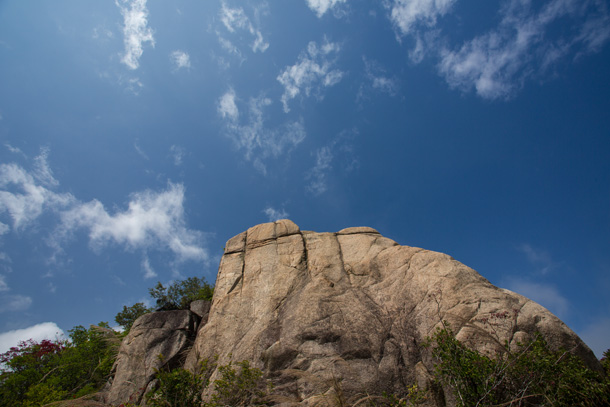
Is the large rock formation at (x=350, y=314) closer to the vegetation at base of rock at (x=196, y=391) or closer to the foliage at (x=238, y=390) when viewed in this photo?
the vegetation at base of rock at (x=196, y=391)

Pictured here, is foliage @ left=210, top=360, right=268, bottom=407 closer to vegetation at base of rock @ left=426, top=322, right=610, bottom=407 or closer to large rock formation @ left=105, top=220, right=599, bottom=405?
large rock formation @ left=105, top=220, right=599, bottom=405

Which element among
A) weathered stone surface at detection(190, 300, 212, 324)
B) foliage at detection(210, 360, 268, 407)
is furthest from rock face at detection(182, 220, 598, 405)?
weathered stone surface at detection(190, 300, 212, 324)

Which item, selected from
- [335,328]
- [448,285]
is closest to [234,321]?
[335,328]

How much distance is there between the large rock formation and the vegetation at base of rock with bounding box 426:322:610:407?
5.12 ft

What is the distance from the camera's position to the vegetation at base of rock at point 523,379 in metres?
7.94

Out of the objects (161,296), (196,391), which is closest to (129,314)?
(161,296)

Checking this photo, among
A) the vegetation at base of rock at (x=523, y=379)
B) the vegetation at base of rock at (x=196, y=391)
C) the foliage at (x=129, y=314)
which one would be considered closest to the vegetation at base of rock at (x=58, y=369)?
the foliage at (x=129, y=314)

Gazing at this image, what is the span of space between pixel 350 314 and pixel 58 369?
2487 centimetres

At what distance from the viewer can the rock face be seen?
1137cm

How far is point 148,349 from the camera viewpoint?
680 inches

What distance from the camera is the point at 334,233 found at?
2197cm

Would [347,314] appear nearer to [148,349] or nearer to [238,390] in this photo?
[238,390]

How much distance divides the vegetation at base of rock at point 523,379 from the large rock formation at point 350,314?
1.56 meters

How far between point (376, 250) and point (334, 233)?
4.03m
